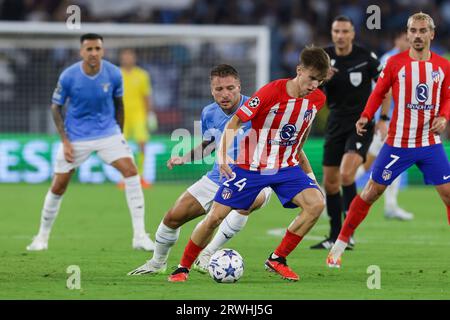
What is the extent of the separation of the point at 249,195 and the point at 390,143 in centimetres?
166

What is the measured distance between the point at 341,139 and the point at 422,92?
182 centimetres

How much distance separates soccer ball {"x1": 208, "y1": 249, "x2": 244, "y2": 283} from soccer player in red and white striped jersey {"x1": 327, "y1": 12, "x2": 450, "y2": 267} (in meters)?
1.30

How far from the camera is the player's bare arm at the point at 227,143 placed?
7727mm

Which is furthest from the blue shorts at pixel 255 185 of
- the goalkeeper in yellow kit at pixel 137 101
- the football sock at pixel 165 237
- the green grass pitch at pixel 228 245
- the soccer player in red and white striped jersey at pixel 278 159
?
the goalkeeper in yellow kit at pixel 137 101

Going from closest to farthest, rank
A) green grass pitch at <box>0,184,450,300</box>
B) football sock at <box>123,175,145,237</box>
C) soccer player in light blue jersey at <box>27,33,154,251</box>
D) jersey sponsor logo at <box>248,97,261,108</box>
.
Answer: green grass pitch at <box>0,184,450,300</box>, jersey sponsor logo at <box>248,97,261,108</box>, soccer player in light blue jersey at <box>27,33,154,251</box>, football sock at <box>123,175,145,237</box>

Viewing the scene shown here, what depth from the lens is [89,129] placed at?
10492mm

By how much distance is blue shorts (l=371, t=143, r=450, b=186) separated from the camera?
29.1 ft

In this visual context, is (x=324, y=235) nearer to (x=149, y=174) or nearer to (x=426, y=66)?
(x=426, y=66)

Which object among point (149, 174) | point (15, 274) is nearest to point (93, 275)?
point (15, 274)

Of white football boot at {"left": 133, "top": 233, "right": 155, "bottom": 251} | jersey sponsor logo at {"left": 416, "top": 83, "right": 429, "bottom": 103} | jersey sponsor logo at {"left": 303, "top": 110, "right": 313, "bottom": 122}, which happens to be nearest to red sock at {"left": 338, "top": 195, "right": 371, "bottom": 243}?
jersey sponsor logo at {"left": 416, "top": 83, "right": 429, "bottom": 103}

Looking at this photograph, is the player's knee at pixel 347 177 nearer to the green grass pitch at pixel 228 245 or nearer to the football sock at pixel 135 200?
the green grass pitch at pixel 228 245

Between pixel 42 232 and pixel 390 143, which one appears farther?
pixel 42 232

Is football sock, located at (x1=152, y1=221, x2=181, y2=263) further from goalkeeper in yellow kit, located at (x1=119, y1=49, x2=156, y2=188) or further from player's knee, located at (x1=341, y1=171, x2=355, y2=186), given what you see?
goalkeeper in yellow kit, located at (x1=119, y1=49, x2=156, y2=188)
